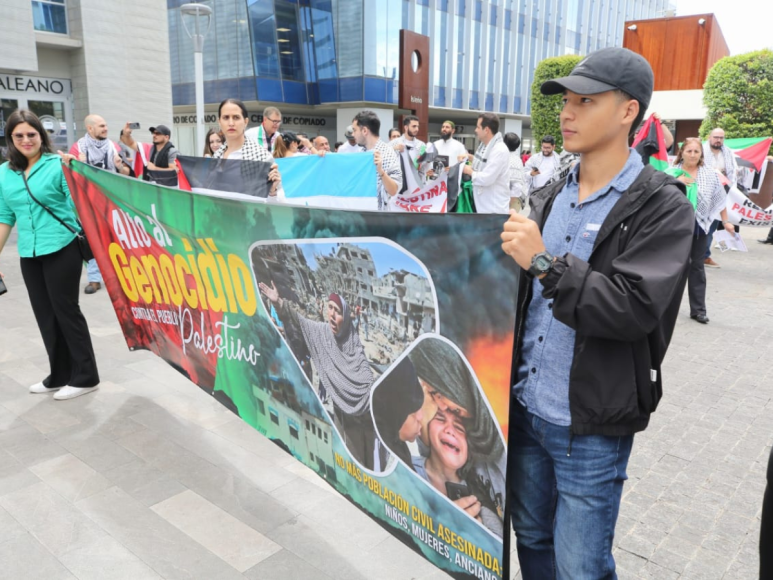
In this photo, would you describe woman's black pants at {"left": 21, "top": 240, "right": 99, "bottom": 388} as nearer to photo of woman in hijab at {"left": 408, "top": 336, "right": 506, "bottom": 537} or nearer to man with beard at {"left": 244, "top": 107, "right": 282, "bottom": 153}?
photo of woman in hijab at {"left": 408, "top": 336, "right": 506, "bottom": 537}

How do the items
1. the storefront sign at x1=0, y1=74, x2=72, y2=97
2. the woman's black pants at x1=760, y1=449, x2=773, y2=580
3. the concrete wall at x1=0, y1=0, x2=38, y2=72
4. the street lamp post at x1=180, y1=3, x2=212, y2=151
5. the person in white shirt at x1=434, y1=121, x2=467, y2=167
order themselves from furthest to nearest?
the storefront sign at x1=0, y1=74, x2=72, y2=97
the concrete wall at x1=0, y1=0, x2=38, y2=72
the street lamp post at x1=180, y1=3, x2=212, y2=151
the person in white shirt at x1=434, y1=121, x2=467, y2=167
the woman's black pants at x1=760, y1=449, x2=773, y2=580

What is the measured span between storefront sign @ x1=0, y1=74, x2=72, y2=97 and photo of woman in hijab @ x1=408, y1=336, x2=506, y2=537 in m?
17.5

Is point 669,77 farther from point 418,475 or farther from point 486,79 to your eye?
point 418,475

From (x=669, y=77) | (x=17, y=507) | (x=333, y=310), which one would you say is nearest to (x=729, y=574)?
(x=333, y=310)

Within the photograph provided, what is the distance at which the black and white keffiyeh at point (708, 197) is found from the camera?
739cm

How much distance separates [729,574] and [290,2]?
34.0m

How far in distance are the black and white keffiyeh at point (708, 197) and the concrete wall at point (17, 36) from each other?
50.0 feet

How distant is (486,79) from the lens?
129 ft

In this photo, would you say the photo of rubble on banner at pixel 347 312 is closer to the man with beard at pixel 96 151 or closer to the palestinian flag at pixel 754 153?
the man with beard at pixel 96 151

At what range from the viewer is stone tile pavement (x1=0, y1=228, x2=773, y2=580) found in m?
2.97

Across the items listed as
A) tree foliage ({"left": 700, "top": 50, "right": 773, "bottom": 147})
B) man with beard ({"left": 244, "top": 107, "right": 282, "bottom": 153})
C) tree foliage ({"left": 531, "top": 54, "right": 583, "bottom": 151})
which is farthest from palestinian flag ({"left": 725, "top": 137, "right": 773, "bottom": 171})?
tree foliage ({"left": 531, "top": 54, "right": 583, "bottom": 151})

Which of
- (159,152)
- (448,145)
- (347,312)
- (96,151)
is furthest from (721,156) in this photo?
(347,312)

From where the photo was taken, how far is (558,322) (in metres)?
1.89

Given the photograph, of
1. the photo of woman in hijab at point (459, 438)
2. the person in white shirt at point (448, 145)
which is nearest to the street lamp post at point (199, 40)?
the person in white shirt at point (448, 145)
